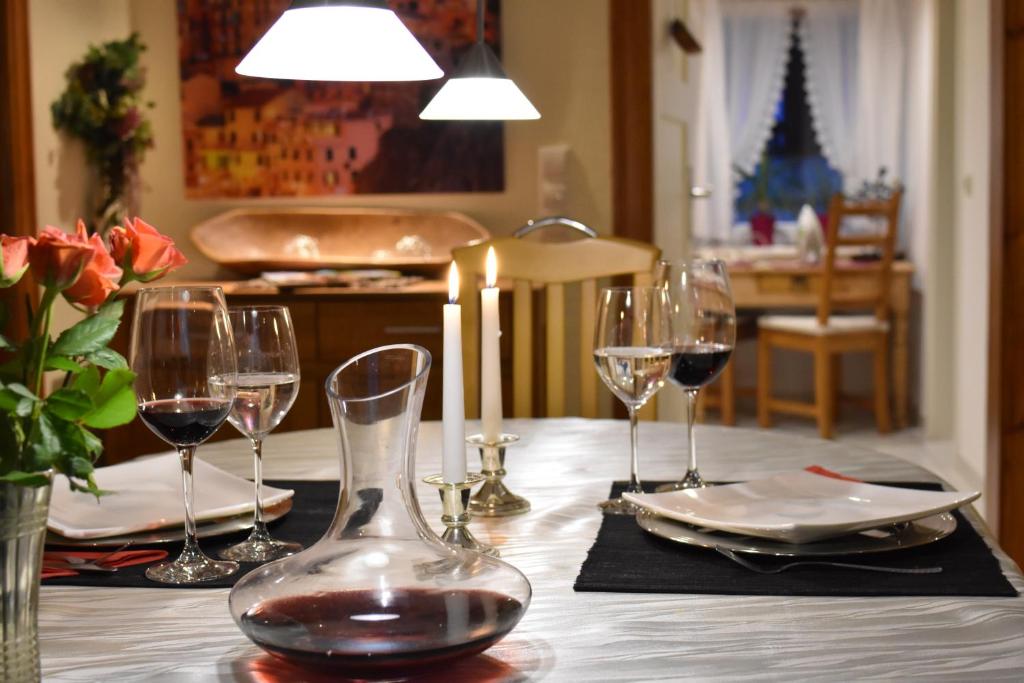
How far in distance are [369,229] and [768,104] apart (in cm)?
335

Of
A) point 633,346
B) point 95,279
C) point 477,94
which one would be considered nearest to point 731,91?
point 477,94

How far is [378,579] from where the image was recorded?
861mm

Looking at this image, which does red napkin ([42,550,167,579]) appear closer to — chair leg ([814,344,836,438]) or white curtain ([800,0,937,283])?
chair leg ([814,344,836,438])

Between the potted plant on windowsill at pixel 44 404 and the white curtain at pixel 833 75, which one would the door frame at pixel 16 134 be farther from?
the white curtain at pixel 833 75

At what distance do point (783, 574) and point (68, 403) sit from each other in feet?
2.06

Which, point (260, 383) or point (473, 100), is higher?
point (473, 100)

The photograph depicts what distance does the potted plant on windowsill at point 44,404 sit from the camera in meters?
0.69

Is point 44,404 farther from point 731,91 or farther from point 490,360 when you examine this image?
point 731,91

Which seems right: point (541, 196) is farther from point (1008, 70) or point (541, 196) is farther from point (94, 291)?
point (94, 291)

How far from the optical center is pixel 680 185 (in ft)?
13.6

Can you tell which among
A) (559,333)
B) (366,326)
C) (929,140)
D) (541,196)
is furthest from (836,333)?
(559,333)

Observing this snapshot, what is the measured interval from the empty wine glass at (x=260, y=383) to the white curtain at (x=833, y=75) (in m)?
5.81

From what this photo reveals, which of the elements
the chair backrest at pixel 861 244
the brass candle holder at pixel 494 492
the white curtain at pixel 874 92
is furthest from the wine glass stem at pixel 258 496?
the white curtain at pixel 874 92

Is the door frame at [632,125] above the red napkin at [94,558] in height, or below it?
above
